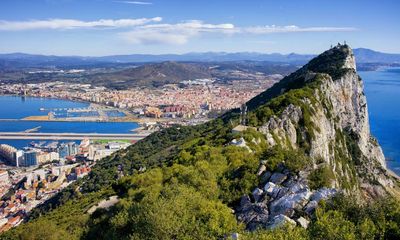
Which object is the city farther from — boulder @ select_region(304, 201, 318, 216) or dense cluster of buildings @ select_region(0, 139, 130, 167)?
boulder @ select_region(304, 201, 318, 216)

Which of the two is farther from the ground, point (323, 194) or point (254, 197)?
point (323, 194)

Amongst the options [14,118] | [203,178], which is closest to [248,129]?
[203,178]

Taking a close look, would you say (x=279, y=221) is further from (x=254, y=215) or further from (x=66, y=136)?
(x=66, y=136)

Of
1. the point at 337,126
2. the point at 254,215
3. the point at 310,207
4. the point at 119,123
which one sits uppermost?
the point at 310,207

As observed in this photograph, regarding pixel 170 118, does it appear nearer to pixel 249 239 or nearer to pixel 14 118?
pixel 14 118

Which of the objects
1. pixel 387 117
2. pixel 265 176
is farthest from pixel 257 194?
pixel 387 117

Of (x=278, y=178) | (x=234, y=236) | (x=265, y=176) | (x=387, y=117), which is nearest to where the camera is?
(x=234, y=236)

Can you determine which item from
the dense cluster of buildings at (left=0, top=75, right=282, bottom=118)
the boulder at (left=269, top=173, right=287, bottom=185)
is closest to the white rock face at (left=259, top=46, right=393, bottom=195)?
the boulder at (left=269, top=173, right=287, bottom=185)

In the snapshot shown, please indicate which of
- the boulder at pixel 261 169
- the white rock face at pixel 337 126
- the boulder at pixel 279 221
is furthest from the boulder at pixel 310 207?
the white rock face at pixel 337 126

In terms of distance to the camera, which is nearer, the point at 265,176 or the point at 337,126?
the point at 265,176
